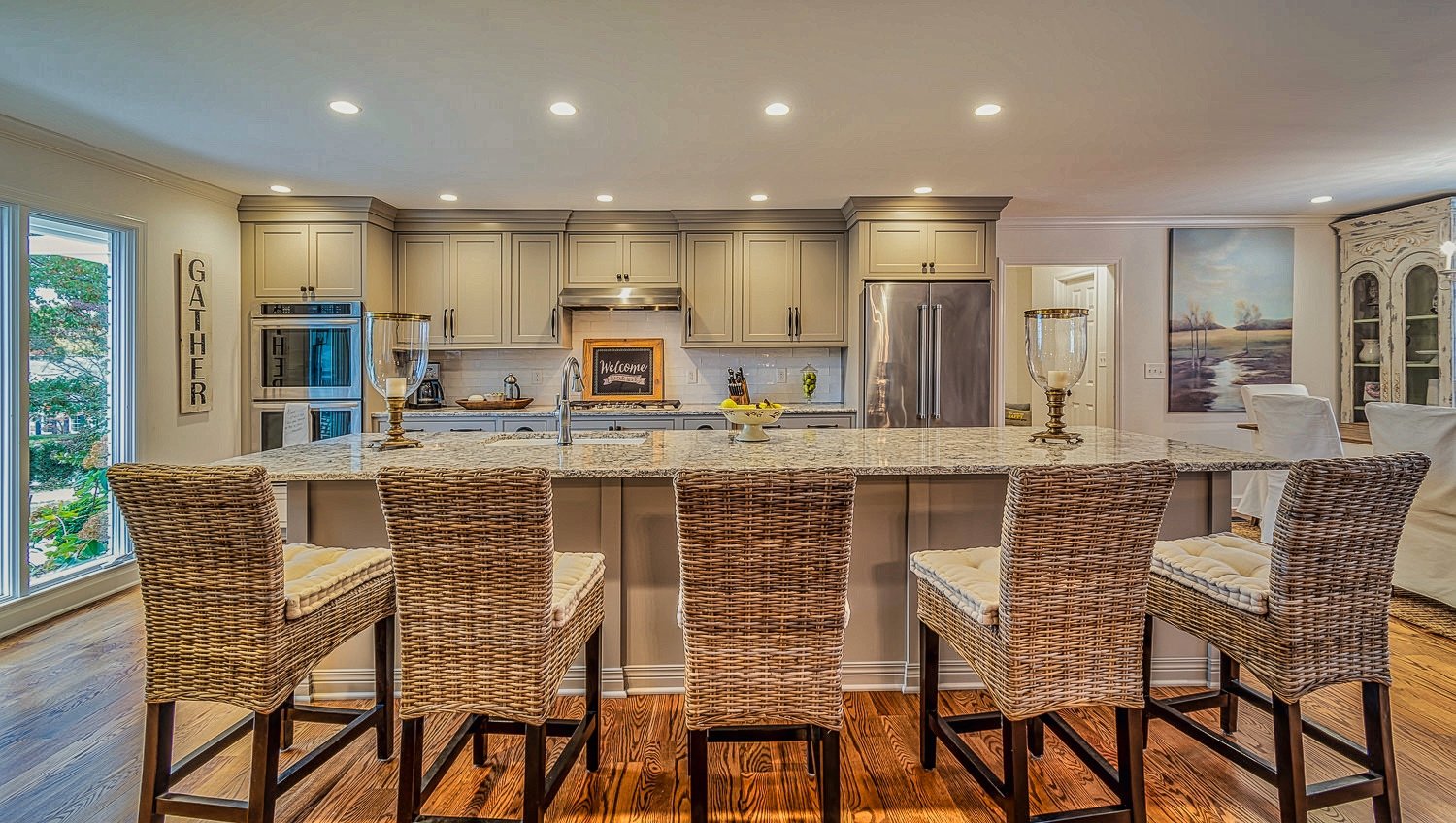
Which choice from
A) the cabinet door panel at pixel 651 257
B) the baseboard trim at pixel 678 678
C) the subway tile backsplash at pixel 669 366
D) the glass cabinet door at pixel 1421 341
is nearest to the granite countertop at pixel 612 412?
the subway tile backsplash at pixel 669 366

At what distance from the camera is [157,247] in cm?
381

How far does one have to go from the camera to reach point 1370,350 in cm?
491

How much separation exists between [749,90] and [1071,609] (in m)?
2.25

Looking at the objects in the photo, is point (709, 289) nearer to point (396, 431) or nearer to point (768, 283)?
point (768, 283)

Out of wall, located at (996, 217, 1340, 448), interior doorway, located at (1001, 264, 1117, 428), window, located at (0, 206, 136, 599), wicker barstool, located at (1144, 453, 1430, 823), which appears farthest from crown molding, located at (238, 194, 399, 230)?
wicker barstool, located at (1144, 453, 1430, 823)

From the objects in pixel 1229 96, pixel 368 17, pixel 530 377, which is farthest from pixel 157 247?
pixel 1229 96

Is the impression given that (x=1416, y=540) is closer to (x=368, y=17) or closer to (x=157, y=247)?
(x=368, y=17)

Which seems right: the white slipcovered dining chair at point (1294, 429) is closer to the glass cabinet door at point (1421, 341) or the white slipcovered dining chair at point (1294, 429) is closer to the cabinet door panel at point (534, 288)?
the glass cabinet door at point (1421, 341)

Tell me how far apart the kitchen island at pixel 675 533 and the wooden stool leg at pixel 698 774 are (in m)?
0.84

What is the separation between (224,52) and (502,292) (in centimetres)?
249

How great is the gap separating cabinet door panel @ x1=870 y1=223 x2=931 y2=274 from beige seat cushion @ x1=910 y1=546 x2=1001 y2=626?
2.95m

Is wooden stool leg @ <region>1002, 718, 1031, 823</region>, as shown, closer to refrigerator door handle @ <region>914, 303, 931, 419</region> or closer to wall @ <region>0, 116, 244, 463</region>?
refrigerator door handle @ <region>914, 303, 931, 419</region>

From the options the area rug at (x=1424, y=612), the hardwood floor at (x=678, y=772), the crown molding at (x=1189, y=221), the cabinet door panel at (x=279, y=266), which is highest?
the crown molding at (x=1189, y=221)

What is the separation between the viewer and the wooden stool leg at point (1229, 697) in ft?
6.73
